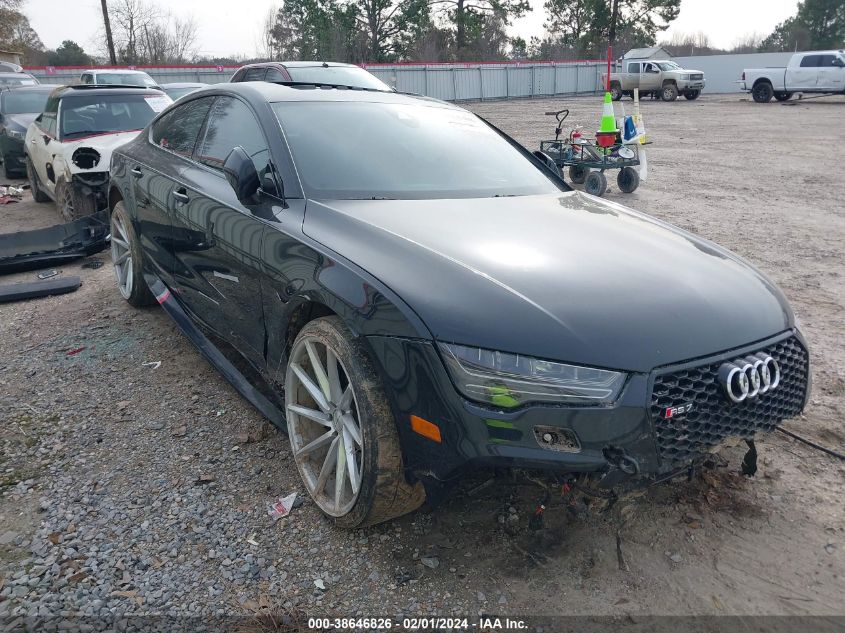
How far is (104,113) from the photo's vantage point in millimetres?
8039

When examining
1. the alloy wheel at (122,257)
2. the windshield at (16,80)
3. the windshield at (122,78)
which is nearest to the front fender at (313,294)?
the alloy wheel at (122,257)

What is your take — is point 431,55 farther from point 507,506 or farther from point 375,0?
point 507,506

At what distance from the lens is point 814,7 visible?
177 ft

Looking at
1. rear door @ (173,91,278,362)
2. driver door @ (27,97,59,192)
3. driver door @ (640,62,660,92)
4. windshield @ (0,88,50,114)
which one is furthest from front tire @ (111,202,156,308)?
driver door @ (640,62,660,92)

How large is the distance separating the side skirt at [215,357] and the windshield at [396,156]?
1.02 meters

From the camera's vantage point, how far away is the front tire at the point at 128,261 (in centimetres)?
468

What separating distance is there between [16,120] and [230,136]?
10.4m

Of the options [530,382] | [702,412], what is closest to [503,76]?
[702,412]

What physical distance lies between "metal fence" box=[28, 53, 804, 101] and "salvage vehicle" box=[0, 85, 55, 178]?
58.4 ft

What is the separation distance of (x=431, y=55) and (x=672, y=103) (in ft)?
63.1

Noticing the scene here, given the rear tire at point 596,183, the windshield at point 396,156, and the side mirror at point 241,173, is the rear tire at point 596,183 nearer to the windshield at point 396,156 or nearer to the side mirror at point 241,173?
the windshield at point 396,156

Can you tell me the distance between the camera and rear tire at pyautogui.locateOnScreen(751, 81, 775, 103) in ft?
90.9

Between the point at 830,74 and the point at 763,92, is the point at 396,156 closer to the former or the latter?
the point at 830,74

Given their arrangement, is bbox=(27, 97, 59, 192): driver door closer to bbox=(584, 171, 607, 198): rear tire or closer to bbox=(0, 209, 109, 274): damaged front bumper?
bbox=(0, 209, 109, 274): damaged front bumper
